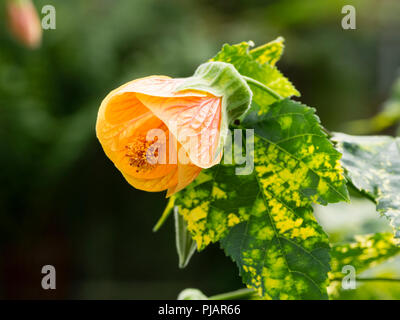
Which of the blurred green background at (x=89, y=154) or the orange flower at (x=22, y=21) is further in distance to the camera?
the blurred green background at (x=89, y=154)

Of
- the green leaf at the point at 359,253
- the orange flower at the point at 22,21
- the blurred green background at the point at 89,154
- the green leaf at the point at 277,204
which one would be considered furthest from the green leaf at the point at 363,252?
the blurred green background at the point at 89,154

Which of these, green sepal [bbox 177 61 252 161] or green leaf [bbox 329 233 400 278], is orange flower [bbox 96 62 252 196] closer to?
green sepal [bbox 177 61 252 161]

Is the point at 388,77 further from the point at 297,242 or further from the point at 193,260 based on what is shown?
the point at 297,242

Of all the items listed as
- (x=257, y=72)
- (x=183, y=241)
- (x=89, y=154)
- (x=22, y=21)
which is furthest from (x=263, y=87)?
(x=89, y=154)

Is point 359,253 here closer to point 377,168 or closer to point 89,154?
point 377,168

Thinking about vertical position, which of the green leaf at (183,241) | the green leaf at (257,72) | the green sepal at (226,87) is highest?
the green leaf at (257,72)

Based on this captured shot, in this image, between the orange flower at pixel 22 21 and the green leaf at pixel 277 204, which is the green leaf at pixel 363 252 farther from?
the orange flower at pixel 22 21
